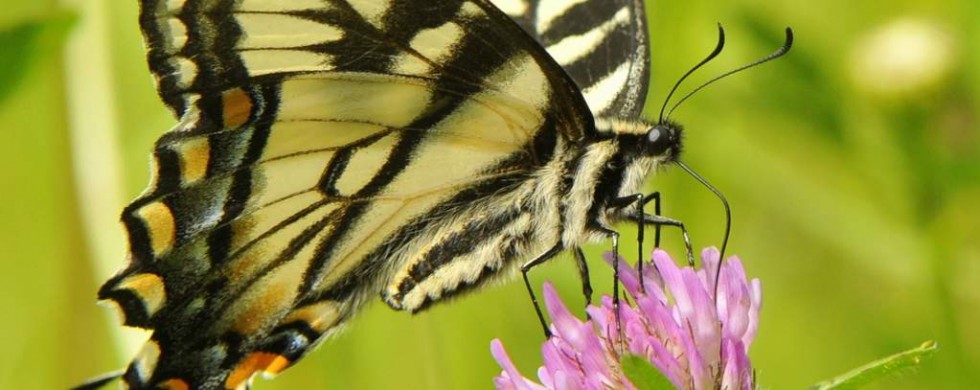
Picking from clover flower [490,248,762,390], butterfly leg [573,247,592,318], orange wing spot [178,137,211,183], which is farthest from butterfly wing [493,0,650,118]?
orange wing spot [178,137,211,183]

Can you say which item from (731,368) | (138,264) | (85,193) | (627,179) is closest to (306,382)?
(85,193)

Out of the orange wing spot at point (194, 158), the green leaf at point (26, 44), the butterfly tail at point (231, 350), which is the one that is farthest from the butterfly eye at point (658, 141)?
the green leaf at point (26, 44)

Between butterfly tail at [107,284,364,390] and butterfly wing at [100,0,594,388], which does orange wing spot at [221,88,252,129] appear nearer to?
butterfly wing at [100,0,594,388]

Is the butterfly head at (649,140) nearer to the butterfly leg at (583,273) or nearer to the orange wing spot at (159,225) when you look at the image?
the butterfly leg at (583,273)

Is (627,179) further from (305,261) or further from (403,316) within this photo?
(403,316)

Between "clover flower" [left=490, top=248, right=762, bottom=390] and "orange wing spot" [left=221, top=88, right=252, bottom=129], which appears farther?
"orange wing spot" [left=221, top=88, right=252, bottom=129]
